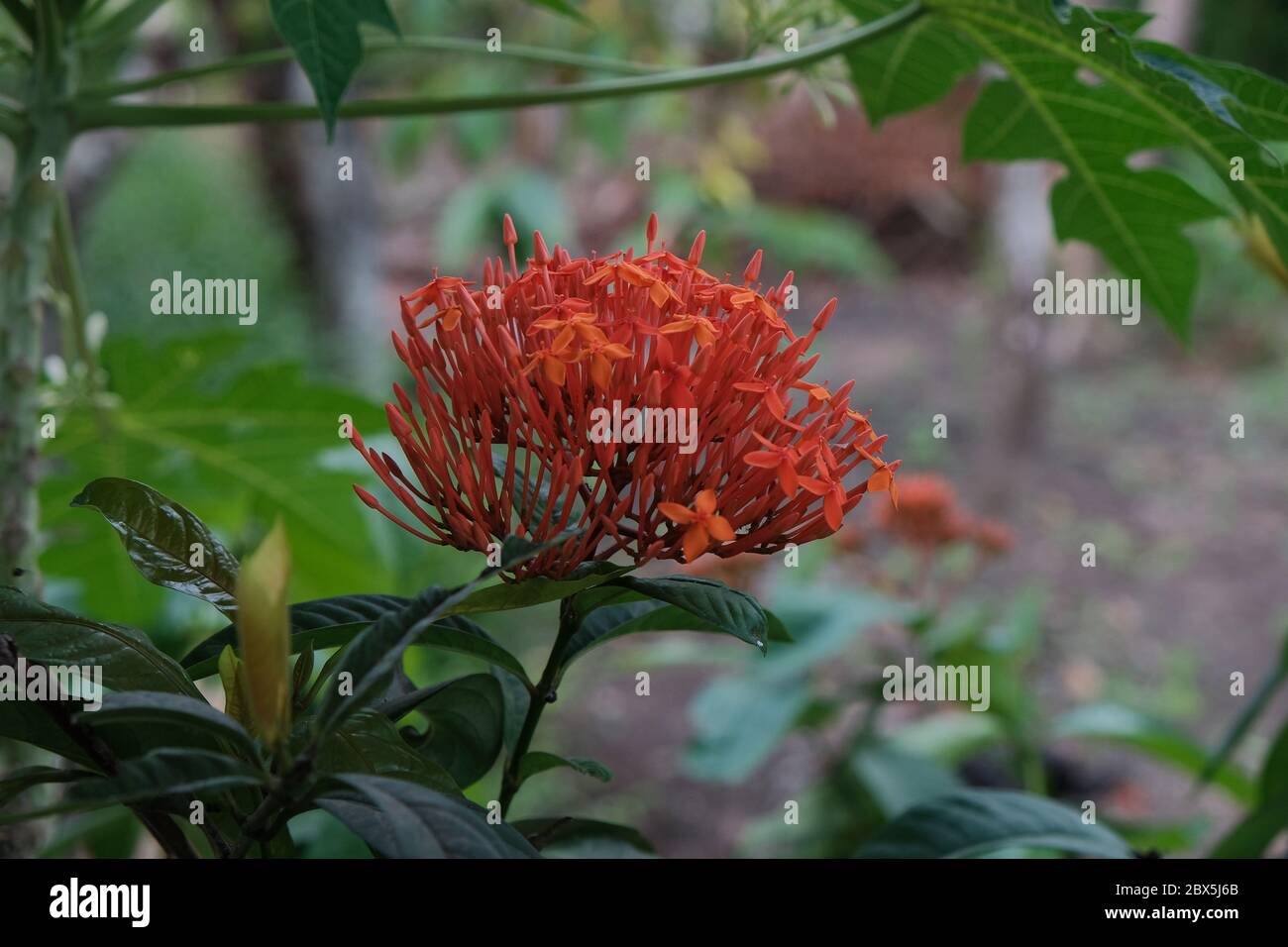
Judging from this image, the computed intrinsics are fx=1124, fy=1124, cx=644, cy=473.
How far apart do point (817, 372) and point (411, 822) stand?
4191mm

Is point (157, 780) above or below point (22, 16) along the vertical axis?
below

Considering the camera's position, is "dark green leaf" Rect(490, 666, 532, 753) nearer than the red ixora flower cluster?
No

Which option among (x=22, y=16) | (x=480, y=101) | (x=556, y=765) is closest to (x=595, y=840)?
(x=556, y=765)

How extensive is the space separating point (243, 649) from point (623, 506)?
15 centimetres

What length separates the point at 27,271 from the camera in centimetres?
67

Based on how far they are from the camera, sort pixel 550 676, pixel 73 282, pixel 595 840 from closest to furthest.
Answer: pixel 550 676 < pixel 595 840 < pixel 73 282

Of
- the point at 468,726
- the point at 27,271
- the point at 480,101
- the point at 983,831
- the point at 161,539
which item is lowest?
the point at 983,831

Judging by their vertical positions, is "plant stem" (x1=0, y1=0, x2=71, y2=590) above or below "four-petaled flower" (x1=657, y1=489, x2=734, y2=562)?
above

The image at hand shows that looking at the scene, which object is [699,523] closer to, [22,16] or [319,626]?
[319,626]

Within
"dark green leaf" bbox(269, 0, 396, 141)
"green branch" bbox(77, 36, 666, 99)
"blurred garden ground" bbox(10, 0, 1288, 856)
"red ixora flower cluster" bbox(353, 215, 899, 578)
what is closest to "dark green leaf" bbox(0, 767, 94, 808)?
"red ixora flower cluster" bbox(353, 215, 899, 578)

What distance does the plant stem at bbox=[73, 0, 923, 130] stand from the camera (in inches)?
26.2

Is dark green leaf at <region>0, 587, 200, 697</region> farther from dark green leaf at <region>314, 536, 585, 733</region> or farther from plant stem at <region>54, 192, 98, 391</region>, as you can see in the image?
plant stem at <region>54, 192, 98, 391</region>

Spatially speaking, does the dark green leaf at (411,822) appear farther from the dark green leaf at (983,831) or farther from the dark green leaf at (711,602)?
the dark green leaf at (983,831)

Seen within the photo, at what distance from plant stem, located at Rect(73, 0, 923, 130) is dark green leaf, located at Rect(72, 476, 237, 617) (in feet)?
0.89
